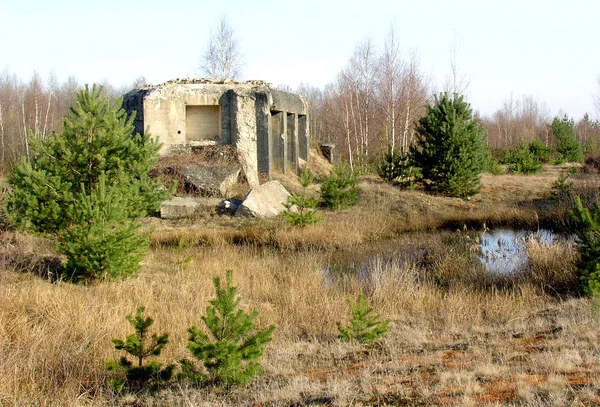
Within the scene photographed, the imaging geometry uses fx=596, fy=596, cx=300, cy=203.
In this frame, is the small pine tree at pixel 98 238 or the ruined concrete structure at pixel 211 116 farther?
the ruined concrete structure at pixel 211 116

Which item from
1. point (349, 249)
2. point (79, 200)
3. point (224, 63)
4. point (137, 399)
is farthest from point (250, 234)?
point (224, 63)

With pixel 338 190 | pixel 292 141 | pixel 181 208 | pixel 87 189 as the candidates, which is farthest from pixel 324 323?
pixel 292 141

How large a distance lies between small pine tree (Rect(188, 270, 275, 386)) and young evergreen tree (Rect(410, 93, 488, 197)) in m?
15.1

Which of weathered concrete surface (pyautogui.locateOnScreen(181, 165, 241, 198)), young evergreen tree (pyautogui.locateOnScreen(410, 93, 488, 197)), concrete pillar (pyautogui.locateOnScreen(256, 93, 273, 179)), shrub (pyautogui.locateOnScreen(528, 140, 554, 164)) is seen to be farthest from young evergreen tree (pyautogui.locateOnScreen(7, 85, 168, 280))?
shrub (pyautogui.locateOnScreen(528, 140, 554, 164))

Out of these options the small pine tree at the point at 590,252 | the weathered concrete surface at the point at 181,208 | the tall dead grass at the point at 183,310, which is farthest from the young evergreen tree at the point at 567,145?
the small pine tree at the point at 590,252

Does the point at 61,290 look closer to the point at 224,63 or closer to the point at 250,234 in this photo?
the point at 250,234

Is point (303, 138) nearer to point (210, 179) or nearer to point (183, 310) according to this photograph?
point (210, 179)

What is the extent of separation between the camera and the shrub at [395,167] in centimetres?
2019

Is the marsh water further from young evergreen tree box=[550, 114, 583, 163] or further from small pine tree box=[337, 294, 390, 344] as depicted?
young evergreen tree box=[550, 114, 583, 163]

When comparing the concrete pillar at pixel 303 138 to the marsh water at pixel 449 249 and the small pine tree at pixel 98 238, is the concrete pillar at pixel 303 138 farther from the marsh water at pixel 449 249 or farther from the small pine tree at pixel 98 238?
the small pine tree at pixel 98 238

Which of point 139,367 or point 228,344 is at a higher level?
point 228,344

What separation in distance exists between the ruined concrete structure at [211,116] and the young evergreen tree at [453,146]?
16.8ft

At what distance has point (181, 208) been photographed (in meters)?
15.8

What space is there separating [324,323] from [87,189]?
4.24 meters
